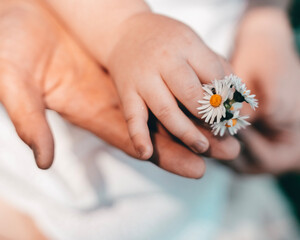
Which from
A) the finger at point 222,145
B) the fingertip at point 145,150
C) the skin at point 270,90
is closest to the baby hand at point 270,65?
the skin at point 270,90

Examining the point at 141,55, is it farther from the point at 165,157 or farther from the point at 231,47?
the point at 231,47

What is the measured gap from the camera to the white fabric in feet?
2.09

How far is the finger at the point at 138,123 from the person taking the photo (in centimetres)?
39

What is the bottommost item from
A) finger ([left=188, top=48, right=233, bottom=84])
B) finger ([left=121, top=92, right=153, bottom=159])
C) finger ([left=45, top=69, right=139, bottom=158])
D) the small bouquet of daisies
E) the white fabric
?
the white fabric

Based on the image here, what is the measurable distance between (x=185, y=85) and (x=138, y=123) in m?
0.07

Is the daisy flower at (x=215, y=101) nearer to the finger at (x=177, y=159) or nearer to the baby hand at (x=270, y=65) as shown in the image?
the finger at (x=177, y=159)

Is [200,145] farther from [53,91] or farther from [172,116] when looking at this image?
[53,91]

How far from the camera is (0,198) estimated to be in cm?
63

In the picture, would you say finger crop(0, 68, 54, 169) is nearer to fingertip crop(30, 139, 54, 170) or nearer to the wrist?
fingertip crop(30, 139, 54, 170)

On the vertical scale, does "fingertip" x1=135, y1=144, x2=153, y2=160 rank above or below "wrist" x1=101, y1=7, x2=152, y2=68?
below

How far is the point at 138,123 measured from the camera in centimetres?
40

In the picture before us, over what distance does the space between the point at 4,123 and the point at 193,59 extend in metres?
0.37

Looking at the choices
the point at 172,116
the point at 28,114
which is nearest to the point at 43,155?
the point at 28,114

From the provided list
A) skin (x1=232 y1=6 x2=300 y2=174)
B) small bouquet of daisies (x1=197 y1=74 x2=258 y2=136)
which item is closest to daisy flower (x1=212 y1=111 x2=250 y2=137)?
small bouquet of daisies (x1=197 y1=74 x2=258 y2=136)
